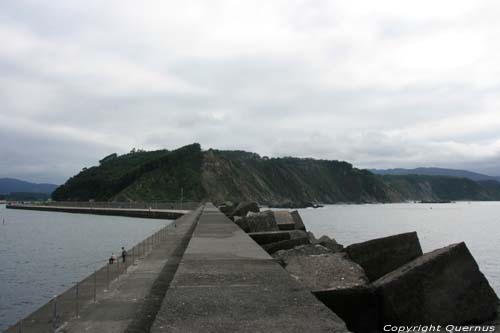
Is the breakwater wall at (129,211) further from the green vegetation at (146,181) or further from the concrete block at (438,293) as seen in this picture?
the concrete block at (438,293)

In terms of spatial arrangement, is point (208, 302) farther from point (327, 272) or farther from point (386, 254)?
point (386, 254)

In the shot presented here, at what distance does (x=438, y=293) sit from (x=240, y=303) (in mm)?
2854

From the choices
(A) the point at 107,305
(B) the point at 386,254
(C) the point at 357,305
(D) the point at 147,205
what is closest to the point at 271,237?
(A) the point at 107,305

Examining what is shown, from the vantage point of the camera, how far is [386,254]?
803 centimetres

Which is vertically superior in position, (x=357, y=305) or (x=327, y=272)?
(x=327, y=272)

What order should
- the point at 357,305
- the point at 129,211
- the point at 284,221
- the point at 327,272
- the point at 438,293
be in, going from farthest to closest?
the point at 129,211, the point at 284,221, the point at 327,272, the point at 357,305, the point at 438,293

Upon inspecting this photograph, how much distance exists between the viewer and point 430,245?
3847 centimetres

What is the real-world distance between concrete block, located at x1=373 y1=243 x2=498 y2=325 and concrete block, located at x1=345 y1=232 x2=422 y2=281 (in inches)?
57.3

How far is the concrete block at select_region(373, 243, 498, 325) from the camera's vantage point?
6.12 meters

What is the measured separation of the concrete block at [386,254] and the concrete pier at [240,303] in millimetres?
1691

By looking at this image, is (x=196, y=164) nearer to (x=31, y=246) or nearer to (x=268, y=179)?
(x=268, y=179)

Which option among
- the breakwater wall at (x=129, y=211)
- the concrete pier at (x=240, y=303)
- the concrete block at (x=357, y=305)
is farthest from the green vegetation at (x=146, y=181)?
the concrete block at (x=357, y=305)

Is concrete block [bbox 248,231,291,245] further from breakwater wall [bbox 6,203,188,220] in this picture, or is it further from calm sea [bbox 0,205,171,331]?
breakwater wall [bbox 6,203,188,220]

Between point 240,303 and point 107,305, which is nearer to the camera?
point 240,303
